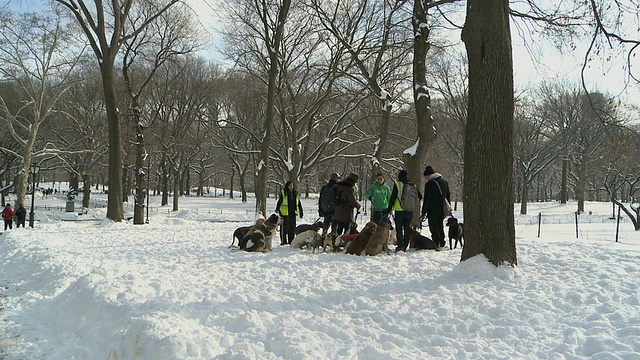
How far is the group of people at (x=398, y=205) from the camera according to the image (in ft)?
31.3

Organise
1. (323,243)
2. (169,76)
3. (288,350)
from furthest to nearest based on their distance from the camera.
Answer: (169,76), (323,243), (288,350)

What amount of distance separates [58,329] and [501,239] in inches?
249

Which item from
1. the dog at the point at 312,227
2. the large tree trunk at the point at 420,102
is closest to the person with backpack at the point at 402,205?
the dog at the point at 312,227

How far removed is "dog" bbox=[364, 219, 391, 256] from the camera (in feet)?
29.2

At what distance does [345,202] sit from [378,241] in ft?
6.15

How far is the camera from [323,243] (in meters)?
9.95

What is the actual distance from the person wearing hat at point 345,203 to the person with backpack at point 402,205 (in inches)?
44.3

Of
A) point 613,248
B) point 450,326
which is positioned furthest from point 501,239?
point 613,248

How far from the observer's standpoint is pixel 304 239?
1030 centimetres

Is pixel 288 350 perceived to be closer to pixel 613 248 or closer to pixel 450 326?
pixel 450 326

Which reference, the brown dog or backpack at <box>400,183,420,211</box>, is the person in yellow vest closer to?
the brown dog

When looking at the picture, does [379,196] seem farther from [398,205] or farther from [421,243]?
[421,243]

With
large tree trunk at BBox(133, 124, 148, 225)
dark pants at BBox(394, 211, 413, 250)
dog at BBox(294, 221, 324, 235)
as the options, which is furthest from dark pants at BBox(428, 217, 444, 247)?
large tree trunk at BBox(133, 124, 148, 225)

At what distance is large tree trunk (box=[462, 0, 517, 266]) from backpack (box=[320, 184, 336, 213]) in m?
4.10
